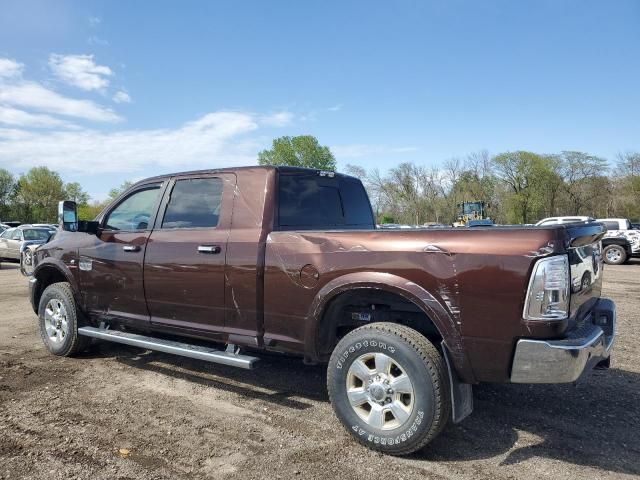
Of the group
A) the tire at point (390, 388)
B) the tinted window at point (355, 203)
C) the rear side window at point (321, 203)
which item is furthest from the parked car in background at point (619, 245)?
the tire at point (390, 388)

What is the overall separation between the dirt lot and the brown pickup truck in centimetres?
34

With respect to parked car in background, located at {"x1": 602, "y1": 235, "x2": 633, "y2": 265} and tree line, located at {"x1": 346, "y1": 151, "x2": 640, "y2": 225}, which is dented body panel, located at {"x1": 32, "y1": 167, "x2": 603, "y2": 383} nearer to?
parked car in background, located at {"x1": 602, "y1": 235, "x2": 633, "y2": 265}

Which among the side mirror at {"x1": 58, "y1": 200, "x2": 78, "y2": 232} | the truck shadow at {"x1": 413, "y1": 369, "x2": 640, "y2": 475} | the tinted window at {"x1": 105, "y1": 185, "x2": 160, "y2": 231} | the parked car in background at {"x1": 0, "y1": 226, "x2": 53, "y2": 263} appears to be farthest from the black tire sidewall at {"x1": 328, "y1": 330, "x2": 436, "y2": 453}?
the parked car in background at {"x1": 0, "y1": 226, "x2": 53, "y2": 263}

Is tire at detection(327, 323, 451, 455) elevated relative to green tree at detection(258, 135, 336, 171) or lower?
lower

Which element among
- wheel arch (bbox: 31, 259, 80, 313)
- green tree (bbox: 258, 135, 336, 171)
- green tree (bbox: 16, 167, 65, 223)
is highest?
green tree (bbox: 258, 135, 336, 171)

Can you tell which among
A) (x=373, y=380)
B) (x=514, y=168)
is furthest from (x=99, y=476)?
(x=514, y=168)

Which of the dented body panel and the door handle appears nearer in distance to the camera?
the dented body panel

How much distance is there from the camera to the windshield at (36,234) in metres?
18.9

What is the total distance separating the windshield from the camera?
62.0 feet

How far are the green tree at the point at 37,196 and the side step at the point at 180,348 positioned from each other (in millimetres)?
80331

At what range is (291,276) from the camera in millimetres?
3850

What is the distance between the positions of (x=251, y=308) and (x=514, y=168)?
75815mm

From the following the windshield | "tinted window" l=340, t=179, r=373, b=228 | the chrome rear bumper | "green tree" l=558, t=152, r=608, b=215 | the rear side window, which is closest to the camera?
the chrome rear bumper

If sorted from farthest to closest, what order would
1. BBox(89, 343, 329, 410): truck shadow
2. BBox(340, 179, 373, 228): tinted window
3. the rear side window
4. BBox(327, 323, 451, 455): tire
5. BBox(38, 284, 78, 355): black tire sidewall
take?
BBox(38, 284, 78, 355): black tire sidewall → BBox(340, 179, 373, 228): tinted window → BBox(89, 343, 329, 410): truck shadow → the rear side window → BBox(327, 323, 451, 455): tire
